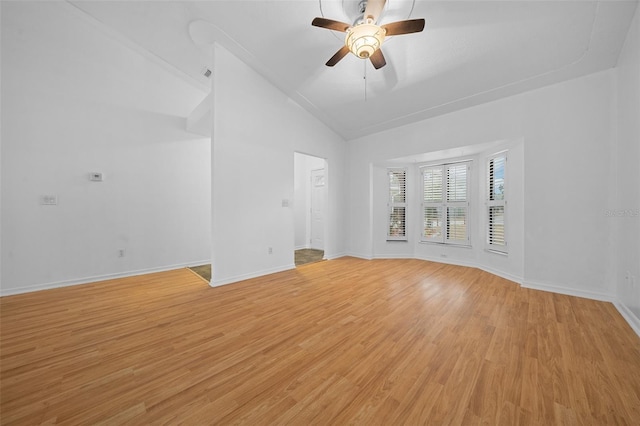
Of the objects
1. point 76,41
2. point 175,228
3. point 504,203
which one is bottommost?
point 175,228

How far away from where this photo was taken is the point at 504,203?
12.8ft

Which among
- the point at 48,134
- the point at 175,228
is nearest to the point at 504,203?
the point at 175,228

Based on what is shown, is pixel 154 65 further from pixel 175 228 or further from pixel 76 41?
pixel 175 228

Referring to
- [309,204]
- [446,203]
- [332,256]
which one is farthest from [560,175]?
[309,204]

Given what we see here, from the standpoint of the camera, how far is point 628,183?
2428 millimetres

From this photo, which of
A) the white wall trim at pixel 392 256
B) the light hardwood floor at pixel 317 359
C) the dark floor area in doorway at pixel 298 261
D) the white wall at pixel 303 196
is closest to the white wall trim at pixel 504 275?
the light hardwood floor at pixel 317 359

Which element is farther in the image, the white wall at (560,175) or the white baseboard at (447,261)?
the white baseboard at (447,261)

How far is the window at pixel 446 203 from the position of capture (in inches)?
187

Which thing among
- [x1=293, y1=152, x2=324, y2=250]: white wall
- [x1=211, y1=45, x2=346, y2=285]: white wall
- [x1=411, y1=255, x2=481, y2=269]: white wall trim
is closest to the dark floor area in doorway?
[x1=293, y1=152, x2=324, y2=250]: white wall

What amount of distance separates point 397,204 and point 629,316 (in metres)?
3.69

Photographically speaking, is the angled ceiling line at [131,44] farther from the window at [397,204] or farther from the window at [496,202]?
the window at [496,202]

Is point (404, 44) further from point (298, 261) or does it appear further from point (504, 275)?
point (298, 261)

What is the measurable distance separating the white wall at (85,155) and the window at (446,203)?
17.7 ft

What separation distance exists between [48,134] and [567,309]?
746cm
